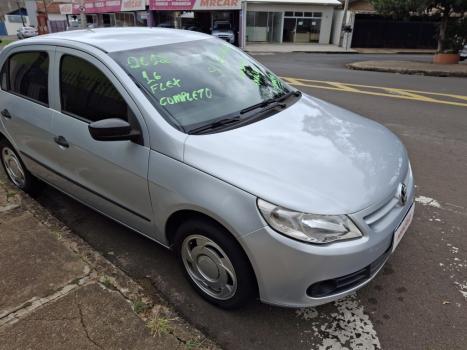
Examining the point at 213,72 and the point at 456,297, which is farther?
the point at 213,72

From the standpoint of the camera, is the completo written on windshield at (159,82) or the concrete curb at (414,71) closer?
the completo written on windshield at (159,82)

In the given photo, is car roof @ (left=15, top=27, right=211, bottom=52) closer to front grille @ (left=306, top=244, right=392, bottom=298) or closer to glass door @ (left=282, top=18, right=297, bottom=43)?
front grille @ (left=306, top=244, right=392, bottom=298)

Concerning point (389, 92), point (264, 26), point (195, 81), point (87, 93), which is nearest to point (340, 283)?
point (195, 81)

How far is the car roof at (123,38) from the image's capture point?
117 inches

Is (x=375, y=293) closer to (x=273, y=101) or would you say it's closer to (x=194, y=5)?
(x=273, y=101)

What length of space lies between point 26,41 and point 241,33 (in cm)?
2708

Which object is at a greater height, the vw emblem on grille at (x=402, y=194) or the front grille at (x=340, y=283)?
the vw emblem on grille at (x=402, y=194)

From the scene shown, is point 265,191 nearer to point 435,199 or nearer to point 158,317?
point 158,317

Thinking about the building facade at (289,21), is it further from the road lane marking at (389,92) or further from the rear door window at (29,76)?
the rear door window at (29,76)

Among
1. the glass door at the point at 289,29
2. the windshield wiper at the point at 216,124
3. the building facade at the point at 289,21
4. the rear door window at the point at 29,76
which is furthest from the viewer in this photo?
the glass door at the point at 289,29

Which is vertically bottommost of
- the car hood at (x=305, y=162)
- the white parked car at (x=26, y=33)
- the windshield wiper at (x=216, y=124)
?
the white parked car at (x=26, y=33)

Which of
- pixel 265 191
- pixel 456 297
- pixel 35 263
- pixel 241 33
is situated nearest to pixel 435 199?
pixel 456 297

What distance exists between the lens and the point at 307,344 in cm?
234

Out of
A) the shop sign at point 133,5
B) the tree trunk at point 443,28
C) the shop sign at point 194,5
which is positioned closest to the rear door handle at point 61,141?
the tree trunk at point 443,28
